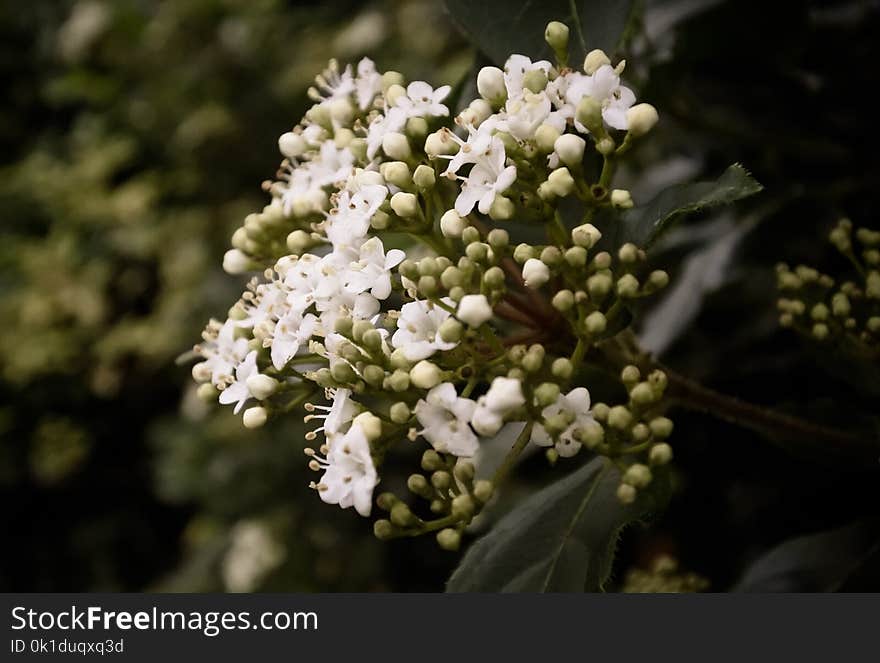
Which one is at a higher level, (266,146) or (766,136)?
(766,136)

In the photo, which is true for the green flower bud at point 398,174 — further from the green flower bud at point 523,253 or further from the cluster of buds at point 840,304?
the cluster of buds at point 840,304

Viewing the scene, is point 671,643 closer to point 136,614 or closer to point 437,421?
point 437,421

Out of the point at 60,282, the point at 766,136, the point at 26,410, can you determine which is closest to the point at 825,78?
the point at 766,136

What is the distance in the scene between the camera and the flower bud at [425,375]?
0.77 metres

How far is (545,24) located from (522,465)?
112cm

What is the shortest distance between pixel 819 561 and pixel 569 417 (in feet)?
1.85

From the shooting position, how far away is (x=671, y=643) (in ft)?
2.84

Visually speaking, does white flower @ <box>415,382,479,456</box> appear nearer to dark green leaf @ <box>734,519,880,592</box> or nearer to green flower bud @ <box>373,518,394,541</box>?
green flower bud @ <box>373,518,394,541</box>

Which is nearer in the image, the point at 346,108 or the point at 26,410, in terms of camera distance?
the point at 346,108

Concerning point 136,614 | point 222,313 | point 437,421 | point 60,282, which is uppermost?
point 437,421

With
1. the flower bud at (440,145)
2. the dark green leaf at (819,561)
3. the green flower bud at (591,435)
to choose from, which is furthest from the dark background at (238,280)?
the green flower bud at (591,435)

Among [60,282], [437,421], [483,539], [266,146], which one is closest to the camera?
[437,421]

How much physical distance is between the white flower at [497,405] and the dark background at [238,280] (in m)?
0.48

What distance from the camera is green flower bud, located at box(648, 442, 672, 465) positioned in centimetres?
79
